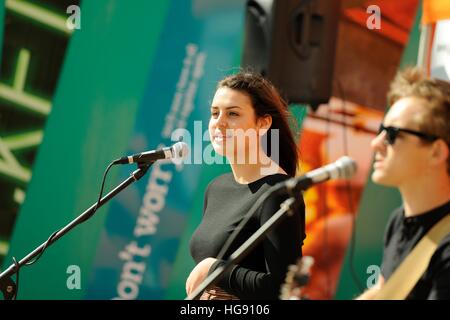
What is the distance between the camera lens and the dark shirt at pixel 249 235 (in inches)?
110

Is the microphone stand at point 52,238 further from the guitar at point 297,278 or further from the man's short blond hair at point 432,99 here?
the man's short blond hair at point 432,99

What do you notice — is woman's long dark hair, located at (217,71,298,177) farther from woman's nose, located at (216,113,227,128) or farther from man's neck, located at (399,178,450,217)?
man's neck, located at (399,178,450,217)

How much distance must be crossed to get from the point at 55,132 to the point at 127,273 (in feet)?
3.47

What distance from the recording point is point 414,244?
2195 mm

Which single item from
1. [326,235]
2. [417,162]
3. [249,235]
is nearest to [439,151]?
[417,162]

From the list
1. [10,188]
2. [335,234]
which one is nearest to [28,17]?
[10,188]

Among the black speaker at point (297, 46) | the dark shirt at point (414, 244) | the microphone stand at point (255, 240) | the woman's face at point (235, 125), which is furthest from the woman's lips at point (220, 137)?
the black speaker at point (297, 46)

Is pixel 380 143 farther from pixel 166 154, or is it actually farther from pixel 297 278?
pixel 166 154

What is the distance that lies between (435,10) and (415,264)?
5.63 ft

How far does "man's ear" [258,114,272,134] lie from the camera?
10.6 feet

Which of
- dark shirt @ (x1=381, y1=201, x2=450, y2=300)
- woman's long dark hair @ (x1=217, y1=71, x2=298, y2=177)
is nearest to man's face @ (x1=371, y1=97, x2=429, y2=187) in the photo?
dark shirt @ (x1=381, y1=201, x2=450, y2=300)

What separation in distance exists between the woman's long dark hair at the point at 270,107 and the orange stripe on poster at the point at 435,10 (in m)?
0.76
